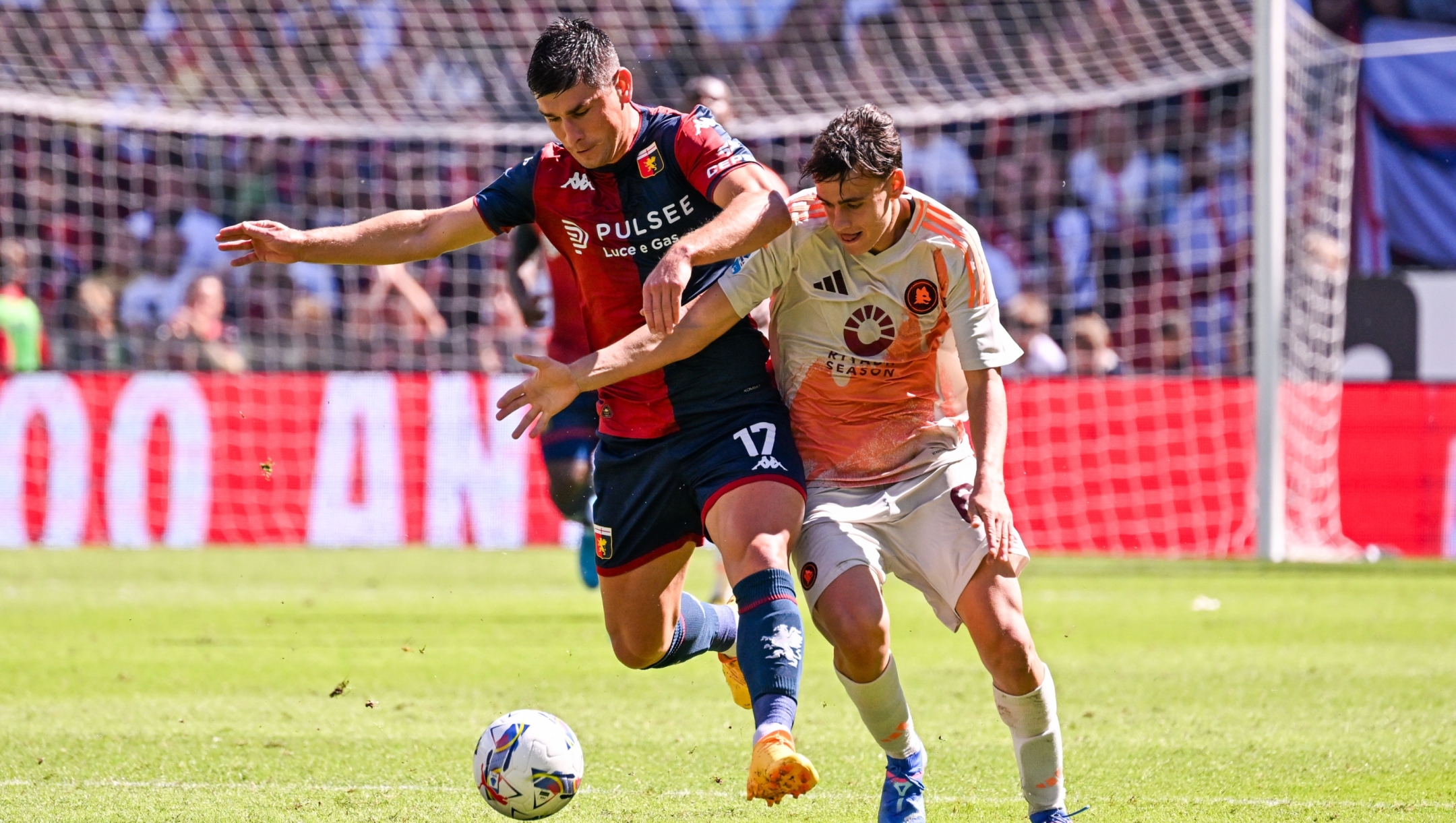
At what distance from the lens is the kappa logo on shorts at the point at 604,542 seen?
539 cm

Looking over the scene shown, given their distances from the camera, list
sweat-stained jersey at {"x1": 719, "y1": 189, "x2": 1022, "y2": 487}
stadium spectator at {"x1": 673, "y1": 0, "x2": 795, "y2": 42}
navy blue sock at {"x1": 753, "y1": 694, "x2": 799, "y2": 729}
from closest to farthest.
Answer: navy blue sock at {"x1": 753, "y1": 694, "x2": 799, "y2": 729}
sweat-stained jersey at {"x1": 719, "y1": 189, "x2": 1022, "y2": 487}
stadium spectator at {"x1": 673, "y1": 0, "x2": 795, "y2": 42}

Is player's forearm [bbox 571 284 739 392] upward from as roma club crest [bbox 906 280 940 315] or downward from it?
downward

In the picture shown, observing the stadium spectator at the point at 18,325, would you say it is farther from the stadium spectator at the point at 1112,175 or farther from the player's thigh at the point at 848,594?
the player's thigh at the point at 848,594

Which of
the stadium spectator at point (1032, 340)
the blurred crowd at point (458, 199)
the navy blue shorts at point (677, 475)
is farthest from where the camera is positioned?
the blurred crowd at point (458, 199)

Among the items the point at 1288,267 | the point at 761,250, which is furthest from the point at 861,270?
the point at 1288,267

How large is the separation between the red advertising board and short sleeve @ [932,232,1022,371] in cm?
925

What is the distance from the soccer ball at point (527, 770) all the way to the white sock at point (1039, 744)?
120cm

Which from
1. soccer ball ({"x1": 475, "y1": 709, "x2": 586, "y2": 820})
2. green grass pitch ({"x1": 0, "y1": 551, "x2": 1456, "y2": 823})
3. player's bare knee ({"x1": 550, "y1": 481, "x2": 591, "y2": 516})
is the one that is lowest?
green grass pitch ({"x1": 0, "y1": 551, "x2": 1456, "y2": 823})

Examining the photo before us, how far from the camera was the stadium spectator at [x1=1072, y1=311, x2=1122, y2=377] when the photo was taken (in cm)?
1471

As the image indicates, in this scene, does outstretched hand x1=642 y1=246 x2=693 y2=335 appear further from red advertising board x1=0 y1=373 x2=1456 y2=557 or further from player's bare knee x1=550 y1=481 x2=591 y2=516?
red advertising board x1=0 y1=373 x2=1456 y2=557

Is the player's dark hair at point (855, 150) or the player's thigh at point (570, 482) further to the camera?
the player's thigh at point (570, 482)

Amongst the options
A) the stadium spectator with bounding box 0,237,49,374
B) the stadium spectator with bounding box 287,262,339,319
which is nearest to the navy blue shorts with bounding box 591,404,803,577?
the stadium spectator with bounding box 0,237,49,374

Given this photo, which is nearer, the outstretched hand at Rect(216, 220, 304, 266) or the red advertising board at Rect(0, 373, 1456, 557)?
the outstretched hand at Rect(216, 220, 304, 266)

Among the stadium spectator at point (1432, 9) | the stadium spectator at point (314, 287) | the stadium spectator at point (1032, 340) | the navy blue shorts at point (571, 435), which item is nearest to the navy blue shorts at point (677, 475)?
the navy blue shorts at point (571, 435)
